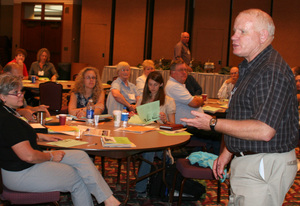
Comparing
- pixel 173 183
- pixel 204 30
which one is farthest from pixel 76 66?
pixel 173 183

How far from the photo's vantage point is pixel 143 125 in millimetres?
3918

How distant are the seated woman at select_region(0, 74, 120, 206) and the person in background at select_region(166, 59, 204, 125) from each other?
7.46ft

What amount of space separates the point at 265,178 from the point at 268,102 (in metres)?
0.41

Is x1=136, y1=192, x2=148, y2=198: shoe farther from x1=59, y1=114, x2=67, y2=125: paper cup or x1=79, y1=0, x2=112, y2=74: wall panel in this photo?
x1=79, y1=0, x2=112, y2=74: wall panel

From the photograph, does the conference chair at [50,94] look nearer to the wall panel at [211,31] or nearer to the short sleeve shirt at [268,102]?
the short sleeve shirt at [268,102]

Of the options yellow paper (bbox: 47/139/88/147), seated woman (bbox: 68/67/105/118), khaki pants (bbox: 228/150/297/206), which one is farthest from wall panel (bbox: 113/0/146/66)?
khaki pants (bbox: 228/150/297/206)

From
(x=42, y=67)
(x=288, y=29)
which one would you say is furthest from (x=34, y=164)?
(x=288, y=29)

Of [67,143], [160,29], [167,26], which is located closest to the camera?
[67,143]

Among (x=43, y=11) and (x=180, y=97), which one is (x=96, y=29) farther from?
(x=180, y=97)

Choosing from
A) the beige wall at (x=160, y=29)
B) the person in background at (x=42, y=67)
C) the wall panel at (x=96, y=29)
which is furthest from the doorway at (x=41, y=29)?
the person in background at (x=42, y=67)

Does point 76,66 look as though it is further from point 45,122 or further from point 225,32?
point 45,122

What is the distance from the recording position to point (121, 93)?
5746mm

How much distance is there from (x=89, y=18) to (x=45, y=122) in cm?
1108

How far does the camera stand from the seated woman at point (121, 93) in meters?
5.44
